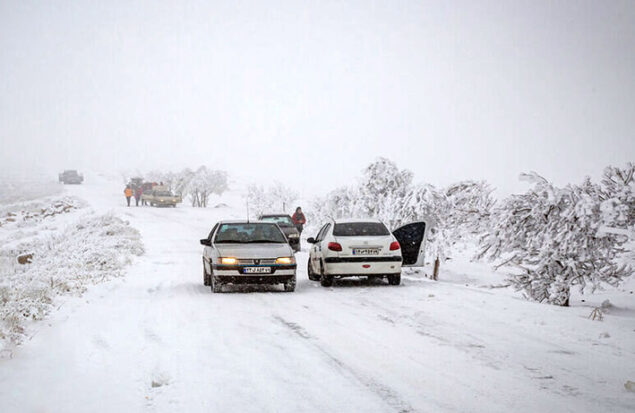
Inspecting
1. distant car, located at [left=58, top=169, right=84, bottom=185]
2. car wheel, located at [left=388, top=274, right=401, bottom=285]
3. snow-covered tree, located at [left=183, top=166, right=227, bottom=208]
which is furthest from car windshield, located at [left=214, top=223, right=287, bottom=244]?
distant car, located at [left=58, top=169, right=84, bottom=185]

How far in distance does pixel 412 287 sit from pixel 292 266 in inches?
112

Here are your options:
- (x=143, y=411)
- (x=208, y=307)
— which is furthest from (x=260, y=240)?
(x=143, y=411)

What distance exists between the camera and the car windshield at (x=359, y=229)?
11.5 m

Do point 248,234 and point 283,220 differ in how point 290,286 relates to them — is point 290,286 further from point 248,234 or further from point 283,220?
point 283,220

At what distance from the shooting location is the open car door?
11.9m

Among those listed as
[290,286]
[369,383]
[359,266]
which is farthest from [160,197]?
[369,383]

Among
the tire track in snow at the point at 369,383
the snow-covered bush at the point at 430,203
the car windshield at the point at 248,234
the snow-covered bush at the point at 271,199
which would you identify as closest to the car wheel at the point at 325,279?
the car windshield at the point at 248,234

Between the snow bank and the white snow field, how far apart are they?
27 centimetres

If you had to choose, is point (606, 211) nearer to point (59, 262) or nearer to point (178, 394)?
point (178, 394)

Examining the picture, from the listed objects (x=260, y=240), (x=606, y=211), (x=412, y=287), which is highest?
(x=606, y=211)

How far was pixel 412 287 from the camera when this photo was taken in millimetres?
11070

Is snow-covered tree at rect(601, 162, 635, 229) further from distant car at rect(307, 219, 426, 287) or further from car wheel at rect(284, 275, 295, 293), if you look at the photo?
car wheel at rect(284, 275, 295, 293)

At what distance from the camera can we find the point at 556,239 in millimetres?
9273

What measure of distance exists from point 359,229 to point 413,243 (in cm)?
142
